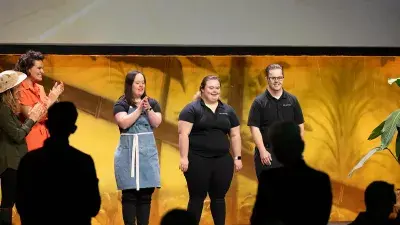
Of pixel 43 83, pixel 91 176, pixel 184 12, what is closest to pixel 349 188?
pixel 184 12

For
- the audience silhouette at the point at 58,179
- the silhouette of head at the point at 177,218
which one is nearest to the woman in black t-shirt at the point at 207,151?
the audience silhouette at the point at 58,179

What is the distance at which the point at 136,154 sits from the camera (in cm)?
477

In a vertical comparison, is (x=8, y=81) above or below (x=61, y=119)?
above

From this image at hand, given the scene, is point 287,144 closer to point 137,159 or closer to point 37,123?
point 137,159

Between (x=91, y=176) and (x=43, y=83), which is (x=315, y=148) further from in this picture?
(x=91, y=176)

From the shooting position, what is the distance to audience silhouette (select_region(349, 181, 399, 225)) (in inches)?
119

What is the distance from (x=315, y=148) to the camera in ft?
20.7

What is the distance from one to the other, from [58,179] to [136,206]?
5.15 ft

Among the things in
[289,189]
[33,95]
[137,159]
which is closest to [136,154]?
[137,159]

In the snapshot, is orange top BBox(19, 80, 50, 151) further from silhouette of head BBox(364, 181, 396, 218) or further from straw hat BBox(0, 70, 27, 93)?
silhouette of head BBox(364, 181, 396, 218)

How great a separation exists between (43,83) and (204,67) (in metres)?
1.34

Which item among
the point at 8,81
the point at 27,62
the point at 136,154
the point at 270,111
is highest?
the point at 27,62

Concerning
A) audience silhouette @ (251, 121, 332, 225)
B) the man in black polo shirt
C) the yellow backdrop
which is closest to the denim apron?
the man in black polo shirt

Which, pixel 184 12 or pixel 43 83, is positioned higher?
pixel 184 12
